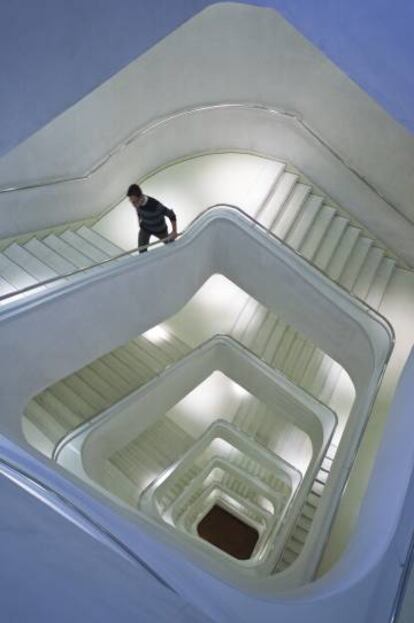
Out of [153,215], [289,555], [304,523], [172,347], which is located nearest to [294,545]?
[289,555]

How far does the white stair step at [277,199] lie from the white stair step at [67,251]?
10.2 ft

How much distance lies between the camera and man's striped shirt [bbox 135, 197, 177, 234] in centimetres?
568

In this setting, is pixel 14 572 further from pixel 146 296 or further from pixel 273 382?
pixel 273 382

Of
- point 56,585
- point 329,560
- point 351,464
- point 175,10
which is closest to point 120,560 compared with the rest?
point 56,585

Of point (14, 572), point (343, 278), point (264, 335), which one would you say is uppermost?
point (343, 278)

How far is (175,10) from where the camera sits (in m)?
3.26

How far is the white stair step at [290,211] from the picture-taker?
27.5ft

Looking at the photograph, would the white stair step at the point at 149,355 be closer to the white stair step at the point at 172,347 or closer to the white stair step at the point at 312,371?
the white stair step at the point at 172,347

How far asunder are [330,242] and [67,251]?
14.6 feet

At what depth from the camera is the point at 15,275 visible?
612 cm

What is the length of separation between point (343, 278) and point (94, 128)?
4704 mm

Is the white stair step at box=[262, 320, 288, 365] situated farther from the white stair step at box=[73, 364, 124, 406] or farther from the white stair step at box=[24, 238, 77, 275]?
the white stair step at box=[24, 238, 77, 275]

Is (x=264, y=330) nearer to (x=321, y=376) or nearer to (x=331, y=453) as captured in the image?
(x=321, y=376)

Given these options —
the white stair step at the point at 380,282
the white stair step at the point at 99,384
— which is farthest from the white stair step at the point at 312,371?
the white stair step at the point at 99,384
